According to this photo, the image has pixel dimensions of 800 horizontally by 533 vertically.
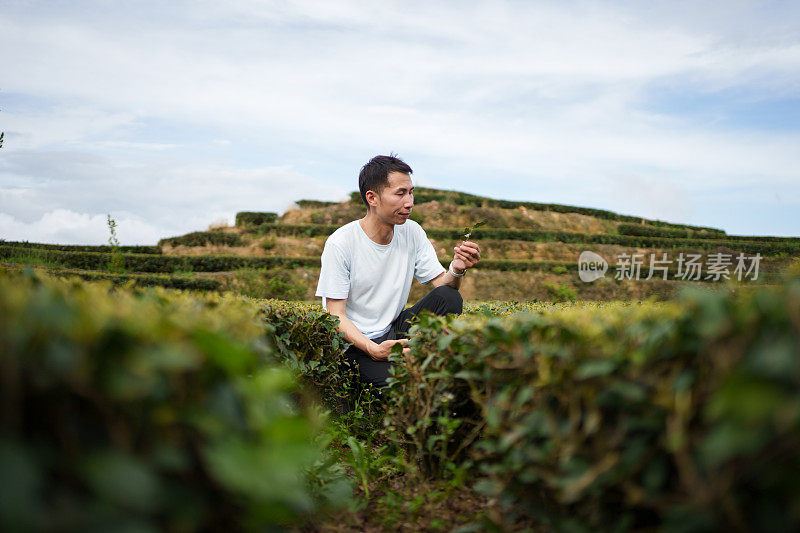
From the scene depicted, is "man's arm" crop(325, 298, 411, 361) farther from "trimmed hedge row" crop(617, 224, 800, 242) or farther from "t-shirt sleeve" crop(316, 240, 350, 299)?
"trimmed hedge row" crop(617, 224, 800, 242)

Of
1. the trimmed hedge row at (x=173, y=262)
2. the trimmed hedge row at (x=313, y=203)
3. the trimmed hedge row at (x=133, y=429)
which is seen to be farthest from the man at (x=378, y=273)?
the trimmed hedge row at (x=313, y=203)

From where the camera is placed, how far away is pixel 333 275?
3.73 metres

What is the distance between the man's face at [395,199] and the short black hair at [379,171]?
0.04 m

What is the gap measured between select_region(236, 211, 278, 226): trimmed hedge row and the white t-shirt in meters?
20.6

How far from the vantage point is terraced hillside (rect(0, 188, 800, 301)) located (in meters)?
15.1

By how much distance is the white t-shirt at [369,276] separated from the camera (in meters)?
3.80

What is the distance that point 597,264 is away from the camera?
1927 cm

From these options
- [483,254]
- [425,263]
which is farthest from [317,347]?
[483,254]

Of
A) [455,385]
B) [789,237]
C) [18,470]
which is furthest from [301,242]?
[789,237]

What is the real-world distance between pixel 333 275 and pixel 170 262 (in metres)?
14.2

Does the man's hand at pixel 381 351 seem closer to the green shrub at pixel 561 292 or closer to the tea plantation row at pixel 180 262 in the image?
the tea plantation row at pixel 180 262

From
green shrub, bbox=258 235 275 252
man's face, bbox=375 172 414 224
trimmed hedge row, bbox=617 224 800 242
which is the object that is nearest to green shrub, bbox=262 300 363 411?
man's face, bbox=375 172 414 224

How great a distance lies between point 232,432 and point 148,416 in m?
0.17

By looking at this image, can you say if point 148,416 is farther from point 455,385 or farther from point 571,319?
point 455,385
